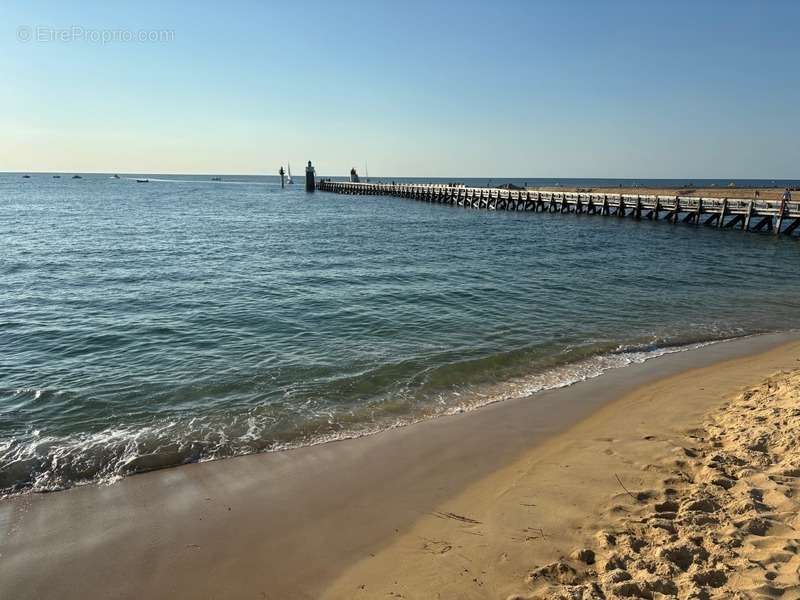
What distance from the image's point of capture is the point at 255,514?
222 inches

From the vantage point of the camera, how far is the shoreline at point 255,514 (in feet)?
15.3

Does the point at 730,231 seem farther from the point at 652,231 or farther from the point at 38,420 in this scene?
the point at 38,420

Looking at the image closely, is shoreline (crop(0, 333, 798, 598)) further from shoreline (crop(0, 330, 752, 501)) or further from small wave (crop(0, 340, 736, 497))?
small wave (crop(0, 340, 736, 497))

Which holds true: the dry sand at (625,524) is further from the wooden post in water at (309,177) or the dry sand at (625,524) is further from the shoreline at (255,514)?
the wooden post in water at (309,177)

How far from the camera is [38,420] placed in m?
8.01

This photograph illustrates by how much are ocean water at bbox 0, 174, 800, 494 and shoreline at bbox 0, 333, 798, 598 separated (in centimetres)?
56

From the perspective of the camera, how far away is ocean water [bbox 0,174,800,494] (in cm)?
782

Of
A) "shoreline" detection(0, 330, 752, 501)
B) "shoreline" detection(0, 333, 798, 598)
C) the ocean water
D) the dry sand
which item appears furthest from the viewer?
the ocean water

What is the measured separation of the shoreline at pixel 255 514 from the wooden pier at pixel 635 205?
3730cm

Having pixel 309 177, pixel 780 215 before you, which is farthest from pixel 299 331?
pixel 309 177

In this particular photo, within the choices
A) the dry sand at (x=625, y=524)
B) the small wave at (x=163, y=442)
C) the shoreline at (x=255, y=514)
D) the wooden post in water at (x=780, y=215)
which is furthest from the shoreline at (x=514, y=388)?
the wooden post in water at (x=780, y=215)

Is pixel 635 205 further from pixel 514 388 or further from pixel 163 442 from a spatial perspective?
pixel 163 442

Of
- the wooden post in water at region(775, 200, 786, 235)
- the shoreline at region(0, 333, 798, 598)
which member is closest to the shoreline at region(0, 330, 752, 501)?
the shoreline at region(0, 333, 798, 598)

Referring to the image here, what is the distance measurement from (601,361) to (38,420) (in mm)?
11016
